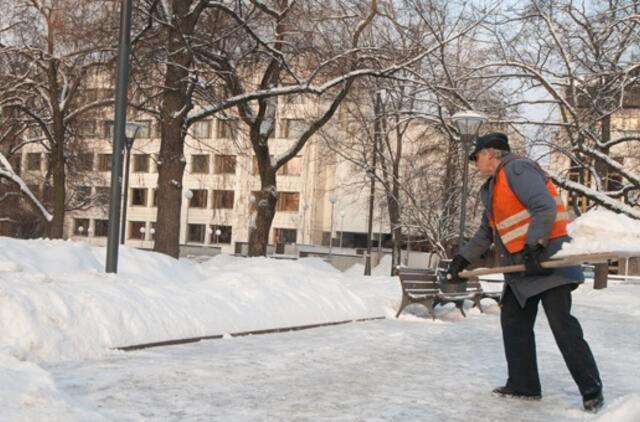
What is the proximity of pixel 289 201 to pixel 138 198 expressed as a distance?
1572 cm

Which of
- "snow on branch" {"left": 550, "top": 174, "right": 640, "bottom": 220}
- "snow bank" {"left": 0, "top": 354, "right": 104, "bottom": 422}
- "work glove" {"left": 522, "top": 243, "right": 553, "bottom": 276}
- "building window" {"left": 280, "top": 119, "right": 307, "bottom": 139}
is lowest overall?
"snow bank" {"left": 0, "top": 354, "right": 104, "bottom": 422}

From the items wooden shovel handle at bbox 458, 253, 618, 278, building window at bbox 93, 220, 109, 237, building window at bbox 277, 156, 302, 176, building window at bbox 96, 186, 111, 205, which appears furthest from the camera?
building window at bbox 93, 220, 109, 237

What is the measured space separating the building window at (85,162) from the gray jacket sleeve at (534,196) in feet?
86.4

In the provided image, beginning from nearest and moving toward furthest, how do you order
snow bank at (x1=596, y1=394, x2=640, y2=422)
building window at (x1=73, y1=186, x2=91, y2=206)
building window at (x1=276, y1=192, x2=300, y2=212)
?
snow bank at (x1=596, y1=394, x2=640, y2=422) < building window at (x1=73, y1=186, x2=91, y2=206) < building window at (x1=276, y1=192, x2=300, y2=212)

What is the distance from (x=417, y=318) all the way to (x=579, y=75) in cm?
754

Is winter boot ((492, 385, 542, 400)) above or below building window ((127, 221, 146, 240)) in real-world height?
below

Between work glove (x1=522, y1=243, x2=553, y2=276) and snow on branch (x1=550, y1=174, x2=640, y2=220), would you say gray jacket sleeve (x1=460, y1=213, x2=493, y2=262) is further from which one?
snow on branch (x1=550, y1=174, x2=640, y2=220)

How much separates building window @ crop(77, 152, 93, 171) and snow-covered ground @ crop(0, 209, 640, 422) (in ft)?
63.9

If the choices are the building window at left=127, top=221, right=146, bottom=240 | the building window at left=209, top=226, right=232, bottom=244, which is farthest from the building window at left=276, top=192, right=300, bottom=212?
the building window at left=127, top=221, right=146, bottom=240

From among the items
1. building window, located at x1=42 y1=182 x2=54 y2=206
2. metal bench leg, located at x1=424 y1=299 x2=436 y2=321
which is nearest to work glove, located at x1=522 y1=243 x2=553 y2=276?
metal bench leg, located at x1=424 y1=299 x2=436 y2=321

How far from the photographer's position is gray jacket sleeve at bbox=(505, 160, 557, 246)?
5434 millimetres

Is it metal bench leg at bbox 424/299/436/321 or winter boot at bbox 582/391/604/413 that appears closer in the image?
winter boot at bbox 582/391/604/413

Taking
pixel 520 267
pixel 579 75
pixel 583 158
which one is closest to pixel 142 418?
pixel 520 267

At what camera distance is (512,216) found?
575 cm
